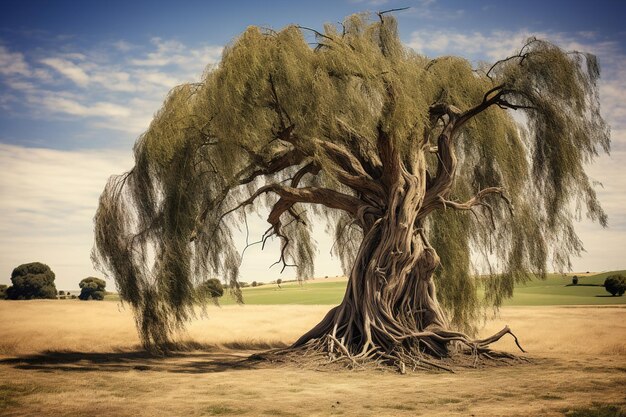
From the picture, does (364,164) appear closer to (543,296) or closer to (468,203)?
(468,203)

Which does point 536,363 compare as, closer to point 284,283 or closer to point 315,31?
point 315,31

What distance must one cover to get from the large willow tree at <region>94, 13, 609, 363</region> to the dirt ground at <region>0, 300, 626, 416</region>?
1.71 metres

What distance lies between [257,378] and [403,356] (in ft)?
11.3

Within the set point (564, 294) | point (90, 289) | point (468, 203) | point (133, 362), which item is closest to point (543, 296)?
point (564, 294)

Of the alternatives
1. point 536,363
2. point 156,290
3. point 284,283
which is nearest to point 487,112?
point 536,363

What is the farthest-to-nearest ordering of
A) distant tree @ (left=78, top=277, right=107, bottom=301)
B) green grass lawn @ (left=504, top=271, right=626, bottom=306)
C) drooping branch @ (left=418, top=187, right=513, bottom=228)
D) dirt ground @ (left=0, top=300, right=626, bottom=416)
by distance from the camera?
distant tree @ (left=78, top=277, right=107, bottom=301)
green grass lawn @ (left=504, top=271, right=626, bottom=306)
drooping branch @ (left=418, top=187, right=513, bottom=228)
dirt ground @ (left=0, top=300, right=626, bottom=416)

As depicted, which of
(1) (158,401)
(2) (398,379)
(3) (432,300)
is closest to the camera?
(1) (158,401)

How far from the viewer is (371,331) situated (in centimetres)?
1458

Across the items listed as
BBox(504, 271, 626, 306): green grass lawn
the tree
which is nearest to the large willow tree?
BBox(504, 271, 626, 306): green grass lawn

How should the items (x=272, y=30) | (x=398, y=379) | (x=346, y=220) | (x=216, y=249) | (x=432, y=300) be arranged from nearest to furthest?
(x=398, y=379) → (x=272, y=30) → (x=432, y=300) → (x=216, y=249) → (x=346, y=220)

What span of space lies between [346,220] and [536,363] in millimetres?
7104

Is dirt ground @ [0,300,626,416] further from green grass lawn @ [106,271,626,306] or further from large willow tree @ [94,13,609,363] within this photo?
green grass lawn @ [106,271,626,306]

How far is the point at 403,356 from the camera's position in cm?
1391

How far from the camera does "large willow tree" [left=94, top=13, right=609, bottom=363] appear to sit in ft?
44.9
